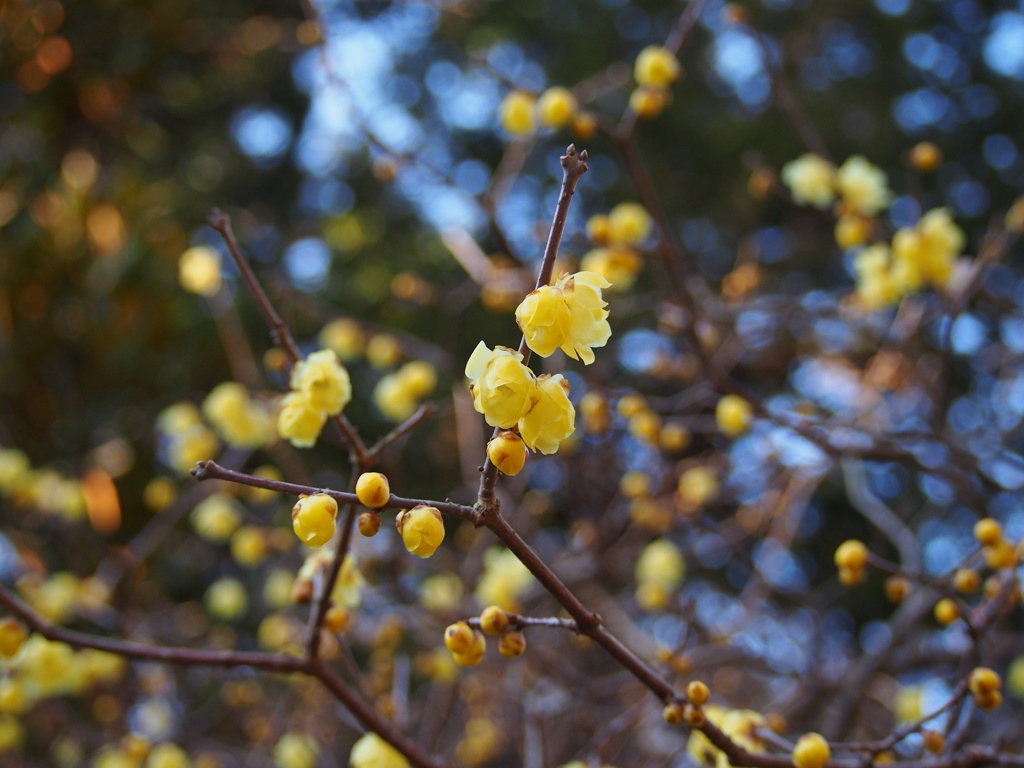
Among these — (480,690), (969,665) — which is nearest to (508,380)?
(969,665)

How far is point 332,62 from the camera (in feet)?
7.91

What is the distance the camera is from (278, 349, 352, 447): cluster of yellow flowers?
1.11 m

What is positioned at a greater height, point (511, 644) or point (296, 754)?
point (511, 644)

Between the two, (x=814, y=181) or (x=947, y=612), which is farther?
(x=814, y=181)

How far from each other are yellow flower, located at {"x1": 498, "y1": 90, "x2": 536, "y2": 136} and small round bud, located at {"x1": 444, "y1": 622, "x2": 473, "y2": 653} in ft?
5.25

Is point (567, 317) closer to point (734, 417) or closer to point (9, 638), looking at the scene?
point (9, 638)

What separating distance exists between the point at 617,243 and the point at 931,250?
81 centimetres

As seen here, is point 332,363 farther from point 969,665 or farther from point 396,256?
point 396,256

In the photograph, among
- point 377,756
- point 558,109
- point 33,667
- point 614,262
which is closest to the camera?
point 377,756

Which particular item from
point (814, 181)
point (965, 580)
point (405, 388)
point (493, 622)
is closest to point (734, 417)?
point (814, 181)

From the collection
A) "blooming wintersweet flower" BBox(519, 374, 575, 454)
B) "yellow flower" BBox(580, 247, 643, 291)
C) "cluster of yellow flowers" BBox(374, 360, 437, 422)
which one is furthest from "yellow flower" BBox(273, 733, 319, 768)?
"blooming wintersweet flower" BBox(519, 374, 575, 454)

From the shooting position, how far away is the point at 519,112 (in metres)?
2.06

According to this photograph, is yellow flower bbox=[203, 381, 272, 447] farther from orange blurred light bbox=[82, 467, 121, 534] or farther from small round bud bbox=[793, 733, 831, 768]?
orange blurred light bbox=[82, 467, 121, 534]

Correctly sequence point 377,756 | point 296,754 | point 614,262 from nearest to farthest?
point 377,756
point 614,262
point 296,754
